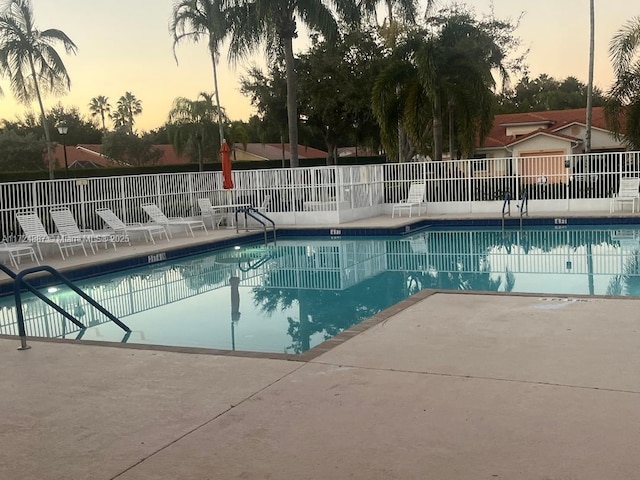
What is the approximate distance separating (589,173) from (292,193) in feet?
26.0

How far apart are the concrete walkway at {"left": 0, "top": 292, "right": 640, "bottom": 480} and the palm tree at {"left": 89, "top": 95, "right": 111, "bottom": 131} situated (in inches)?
2677

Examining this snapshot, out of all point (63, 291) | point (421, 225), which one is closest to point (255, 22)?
point (421, 225)

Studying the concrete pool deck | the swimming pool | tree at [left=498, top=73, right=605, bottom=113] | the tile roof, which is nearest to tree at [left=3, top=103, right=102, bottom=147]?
the tile roof

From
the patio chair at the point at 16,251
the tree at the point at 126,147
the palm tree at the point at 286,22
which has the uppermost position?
the palm tree at the point at 286,22

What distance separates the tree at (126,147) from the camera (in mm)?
47531

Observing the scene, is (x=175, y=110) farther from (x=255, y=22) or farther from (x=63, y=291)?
(x=63, y=291)

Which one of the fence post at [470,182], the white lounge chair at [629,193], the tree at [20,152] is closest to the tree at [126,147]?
the tree at [20,152]

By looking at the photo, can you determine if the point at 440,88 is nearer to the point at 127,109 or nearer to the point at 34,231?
the point at 34,231

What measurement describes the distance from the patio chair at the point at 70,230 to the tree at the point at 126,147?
35047 millimetres

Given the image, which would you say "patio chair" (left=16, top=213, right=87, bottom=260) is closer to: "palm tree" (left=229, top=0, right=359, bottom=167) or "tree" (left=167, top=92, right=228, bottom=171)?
"palm tree" (left=229, top=0, right=359, bottom=167)

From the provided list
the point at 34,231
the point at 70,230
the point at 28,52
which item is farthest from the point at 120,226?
the point at 28,52

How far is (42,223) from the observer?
13594 mm

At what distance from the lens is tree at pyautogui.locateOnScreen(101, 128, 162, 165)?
47.5 m

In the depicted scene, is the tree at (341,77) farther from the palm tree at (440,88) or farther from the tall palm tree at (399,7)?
the palm tree at (440,88)
